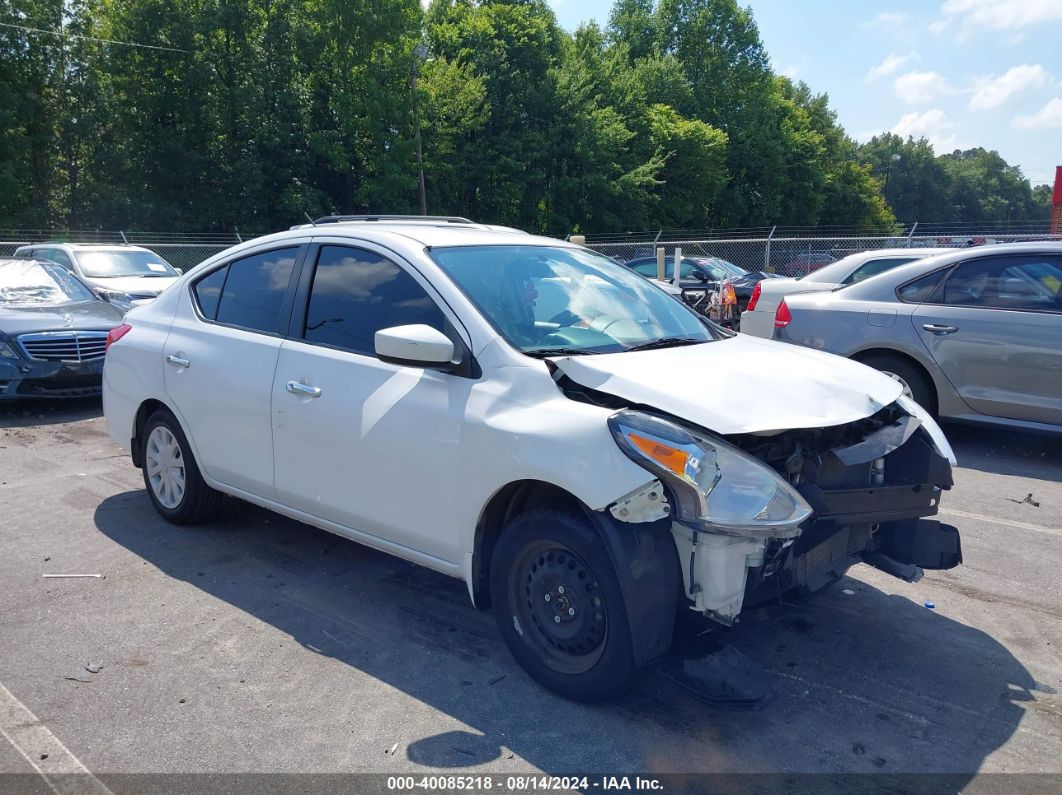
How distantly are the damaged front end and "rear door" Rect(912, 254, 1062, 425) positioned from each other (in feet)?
11.6

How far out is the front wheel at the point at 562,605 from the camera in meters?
3.11

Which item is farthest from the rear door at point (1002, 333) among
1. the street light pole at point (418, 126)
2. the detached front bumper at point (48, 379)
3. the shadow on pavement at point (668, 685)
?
the street light pole at point (418, 126)

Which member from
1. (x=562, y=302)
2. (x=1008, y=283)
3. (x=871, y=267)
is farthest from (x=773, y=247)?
(x=562, y=302)

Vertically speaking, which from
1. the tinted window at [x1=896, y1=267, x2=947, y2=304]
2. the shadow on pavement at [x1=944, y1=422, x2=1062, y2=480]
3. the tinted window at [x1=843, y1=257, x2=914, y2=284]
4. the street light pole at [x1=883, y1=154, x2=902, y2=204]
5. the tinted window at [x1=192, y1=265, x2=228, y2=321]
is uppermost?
the street light pole at [x1=883, y1=154, x2=902, y2=204]

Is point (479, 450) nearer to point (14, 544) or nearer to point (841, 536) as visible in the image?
point (841, 536)

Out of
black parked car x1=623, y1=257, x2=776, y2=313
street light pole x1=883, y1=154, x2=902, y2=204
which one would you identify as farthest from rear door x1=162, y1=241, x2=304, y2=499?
street light pole x1=883, y1=154, x2=902, y2=204

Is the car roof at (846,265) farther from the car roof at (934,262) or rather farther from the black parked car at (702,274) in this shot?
the black parked car at (702,274)

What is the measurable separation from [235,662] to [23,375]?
6.31m

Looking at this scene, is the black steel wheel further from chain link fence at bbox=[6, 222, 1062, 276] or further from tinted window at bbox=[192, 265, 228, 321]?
chain link fence at bbox=[6, 222, 1062, 276]

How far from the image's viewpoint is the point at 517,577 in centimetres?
343

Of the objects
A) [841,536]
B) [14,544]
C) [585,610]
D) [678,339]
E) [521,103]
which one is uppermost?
[521,103]

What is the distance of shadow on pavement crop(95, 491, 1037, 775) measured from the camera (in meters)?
3.02

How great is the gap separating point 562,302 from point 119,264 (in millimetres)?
11989

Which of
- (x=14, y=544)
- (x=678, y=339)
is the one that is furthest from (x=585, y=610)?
(x=14, y=544)
